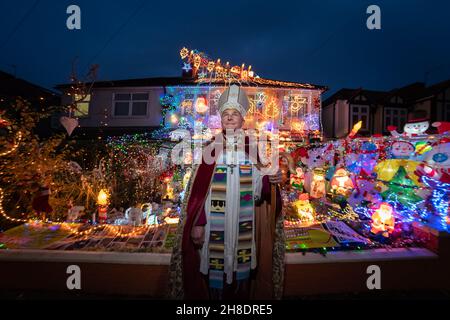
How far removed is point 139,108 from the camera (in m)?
15.6

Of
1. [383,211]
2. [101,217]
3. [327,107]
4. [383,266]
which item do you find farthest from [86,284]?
[327,107]

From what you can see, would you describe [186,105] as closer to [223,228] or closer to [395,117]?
[223,228]

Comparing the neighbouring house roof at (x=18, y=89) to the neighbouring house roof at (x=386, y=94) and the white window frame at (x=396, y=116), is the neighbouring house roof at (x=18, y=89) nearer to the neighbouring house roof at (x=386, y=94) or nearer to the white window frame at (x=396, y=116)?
the neighbouring house roof at (x=386, y=94)

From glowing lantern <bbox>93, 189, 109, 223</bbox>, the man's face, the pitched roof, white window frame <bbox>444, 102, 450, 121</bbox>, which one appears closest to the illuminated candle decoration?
glowing lantern <bbox>93, 189, 109, 223</bbox>

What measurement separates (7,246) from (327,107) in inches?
836

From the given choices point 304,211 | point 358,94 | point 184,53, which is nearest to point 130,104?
point 184,53

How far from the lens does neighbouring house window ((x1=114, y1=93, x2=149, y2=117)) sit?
15.5 meters

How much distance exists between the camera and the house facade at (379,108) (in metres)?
18.0

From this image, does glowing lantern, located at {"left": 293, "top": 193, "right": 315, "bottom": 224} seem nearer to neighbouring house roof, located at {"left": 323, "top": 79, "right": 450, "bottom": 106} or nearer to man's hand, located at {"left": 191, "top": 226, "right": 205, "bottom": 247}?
man's hand, located at {"left": 191, "top": 226, "right": 205, "bottom": 247}

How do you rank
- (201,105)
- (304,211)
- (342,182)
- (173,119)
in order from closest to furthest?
(304,211), (342,182), (201,105), (173,119)

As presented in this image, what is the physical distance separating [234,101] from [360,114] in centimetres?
1918

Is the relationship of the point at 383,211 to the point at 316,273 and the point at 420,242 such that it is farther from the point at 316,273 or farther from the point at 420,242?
the point at 316,273
